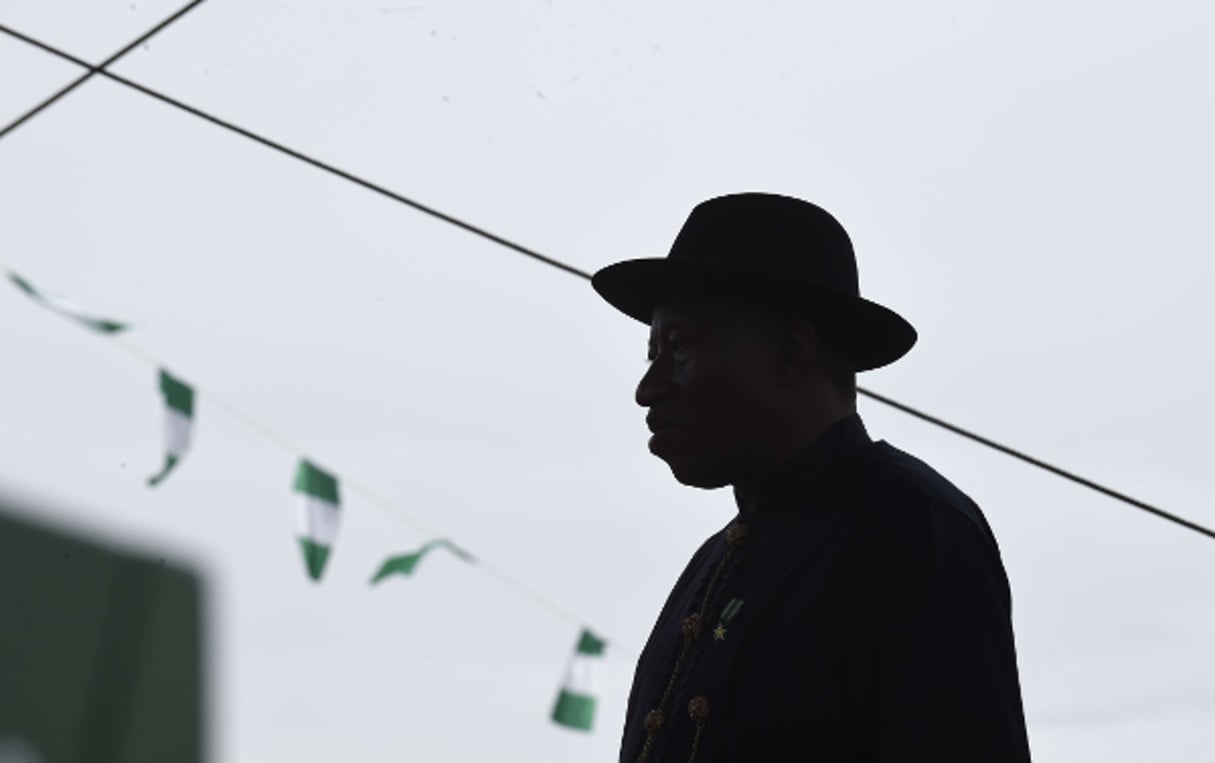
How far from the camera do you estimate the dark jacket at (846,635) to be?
1729 mm

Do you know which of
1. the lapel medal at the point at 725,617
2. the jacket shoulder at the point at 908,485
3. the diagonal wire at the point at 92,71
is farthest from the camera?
the diagonal wire at the point at 92,71

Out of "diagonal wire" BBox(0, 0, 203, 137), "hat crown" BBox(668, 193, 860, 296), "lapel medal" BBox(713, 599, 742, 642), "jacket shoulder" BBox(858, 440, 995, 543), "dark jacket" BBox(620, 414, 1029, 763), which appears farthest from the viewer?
"diagonal wire" BBox(0, 0, 203, 137)

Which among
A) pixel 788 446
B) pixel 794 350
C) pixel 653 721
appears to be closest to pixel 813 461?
pixel 788 446

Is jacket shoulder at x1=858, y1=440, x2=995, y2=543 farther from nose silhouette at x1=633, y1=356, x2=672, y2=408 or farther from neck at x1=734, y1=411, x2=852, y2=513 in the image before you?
nose silhouette at x1=633, y1=356, x2=672, y2=408

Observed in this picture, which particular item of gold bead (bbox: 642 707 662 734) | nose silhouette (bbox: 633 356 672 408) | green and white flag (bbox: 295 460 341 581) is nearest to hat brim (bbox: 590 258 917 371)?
nose silhouette (bbox: 633 356 672 408)

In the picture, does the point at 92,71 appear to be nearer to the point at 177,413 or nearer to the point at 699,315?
the point at 699,315

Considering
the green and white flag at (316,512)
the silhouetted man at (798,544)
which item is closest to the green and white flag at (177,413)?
the green and white flag at (316,512)

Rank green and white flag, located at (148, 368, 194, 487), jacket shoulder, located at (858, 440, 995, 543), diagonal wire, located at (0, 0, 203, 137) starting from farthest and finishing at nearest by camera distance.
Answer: green and white flag, located at (148, 368, 194, 487) < diagonal wire, located at (0, 0, 203, 137) < jacket shoulder, located at (858, 440, 995, 543)

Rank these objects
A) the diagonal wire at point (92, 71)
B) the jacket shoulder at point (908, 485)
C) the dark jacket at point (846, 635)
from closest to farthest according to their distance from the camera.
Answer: the dark jacket at point (846, 635), the jacket shoulder at point (908, 485), the diagonal wire at point (92, 71)

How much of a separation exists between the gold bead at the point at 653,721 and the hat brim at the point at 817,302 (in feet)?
1.61

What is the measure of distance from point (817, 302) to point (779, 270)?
0.06 meters

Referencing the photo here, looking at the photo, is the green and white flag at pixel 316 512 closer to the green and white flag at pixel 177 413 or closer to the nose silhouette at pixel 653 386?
the green and white flag at pixel 177 413

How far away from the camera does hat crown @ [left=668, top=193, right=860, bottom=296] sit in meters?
2.11

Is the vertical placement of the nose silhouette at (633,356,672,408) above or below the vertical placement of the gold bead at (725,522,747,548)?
above
